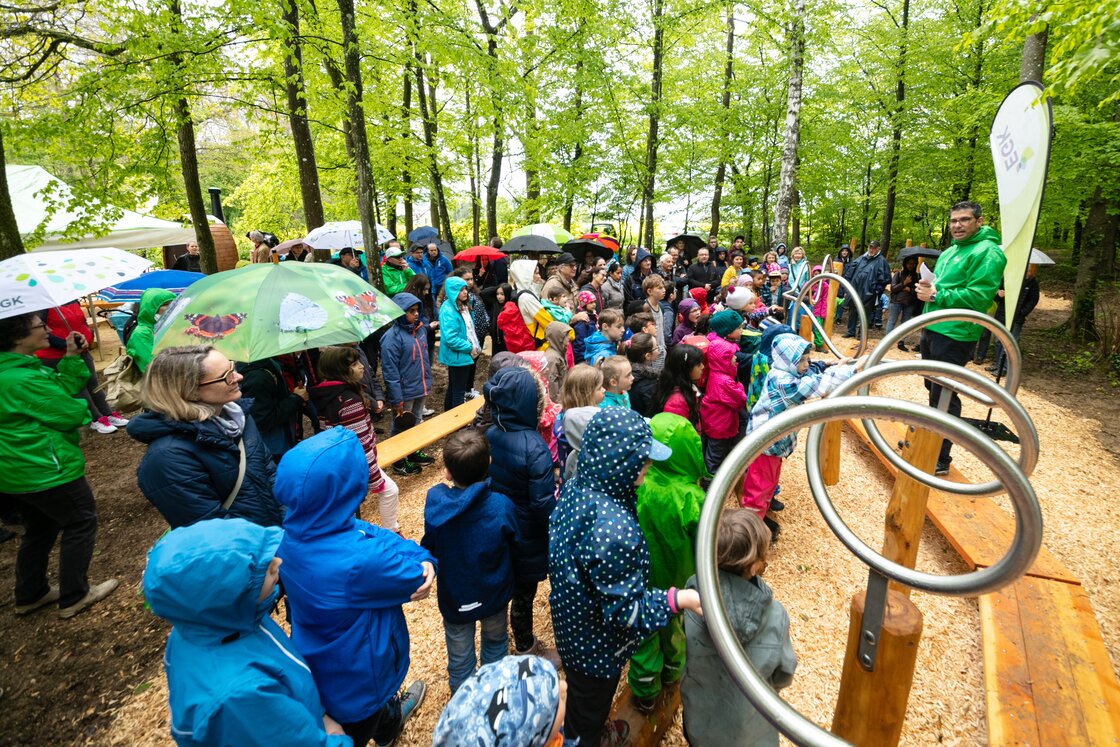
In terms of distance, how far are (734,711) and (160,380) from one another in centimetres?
302

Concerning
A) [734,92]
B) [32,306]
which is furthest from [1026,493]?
[734,92]

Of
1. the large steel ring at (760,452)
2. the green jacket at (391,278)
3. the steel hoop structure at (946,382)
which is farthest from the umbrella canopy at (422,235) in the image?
the large steel ring at (760,452)

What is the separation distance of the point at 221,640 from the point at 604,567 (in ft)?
4.29

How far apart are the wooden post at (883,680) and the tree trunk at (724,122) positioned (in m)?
20.8

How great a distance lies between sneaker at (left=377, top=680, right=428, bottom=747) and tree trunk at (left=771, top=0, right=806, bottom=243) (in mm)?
11739

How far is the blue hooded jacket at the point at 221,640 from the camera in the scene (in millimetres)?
Result: 1428

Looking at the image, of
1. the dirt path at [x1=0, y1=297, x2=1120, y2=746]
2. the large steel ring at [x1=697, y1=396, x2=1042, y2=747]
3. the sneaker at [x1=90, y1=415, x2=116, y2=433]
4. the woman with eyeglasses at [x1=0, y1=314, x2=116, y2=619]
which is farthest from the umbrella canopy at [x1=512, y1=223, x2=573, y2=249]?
the large steel ring at [x1=697, y1=396, x2=1042, y2=747]

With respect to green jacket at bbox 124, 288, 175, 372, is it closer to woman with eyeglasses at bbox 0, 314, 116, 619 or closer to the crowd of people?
the crowd of people

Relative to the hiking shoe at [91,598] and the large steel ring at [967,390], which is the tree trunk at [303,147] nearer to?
the hiking shoe at [91,598]

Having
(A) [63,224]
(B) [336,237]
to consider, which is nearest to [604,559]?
(B) [336,237]

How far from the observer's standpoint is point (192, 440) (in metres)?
2.49

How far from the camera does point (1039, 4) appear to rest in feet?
13.0

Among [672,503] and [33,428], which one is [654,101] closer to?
[672,503]

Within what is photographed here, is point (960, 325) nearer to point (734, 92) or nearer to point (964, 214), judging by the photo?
point (964, 214)
